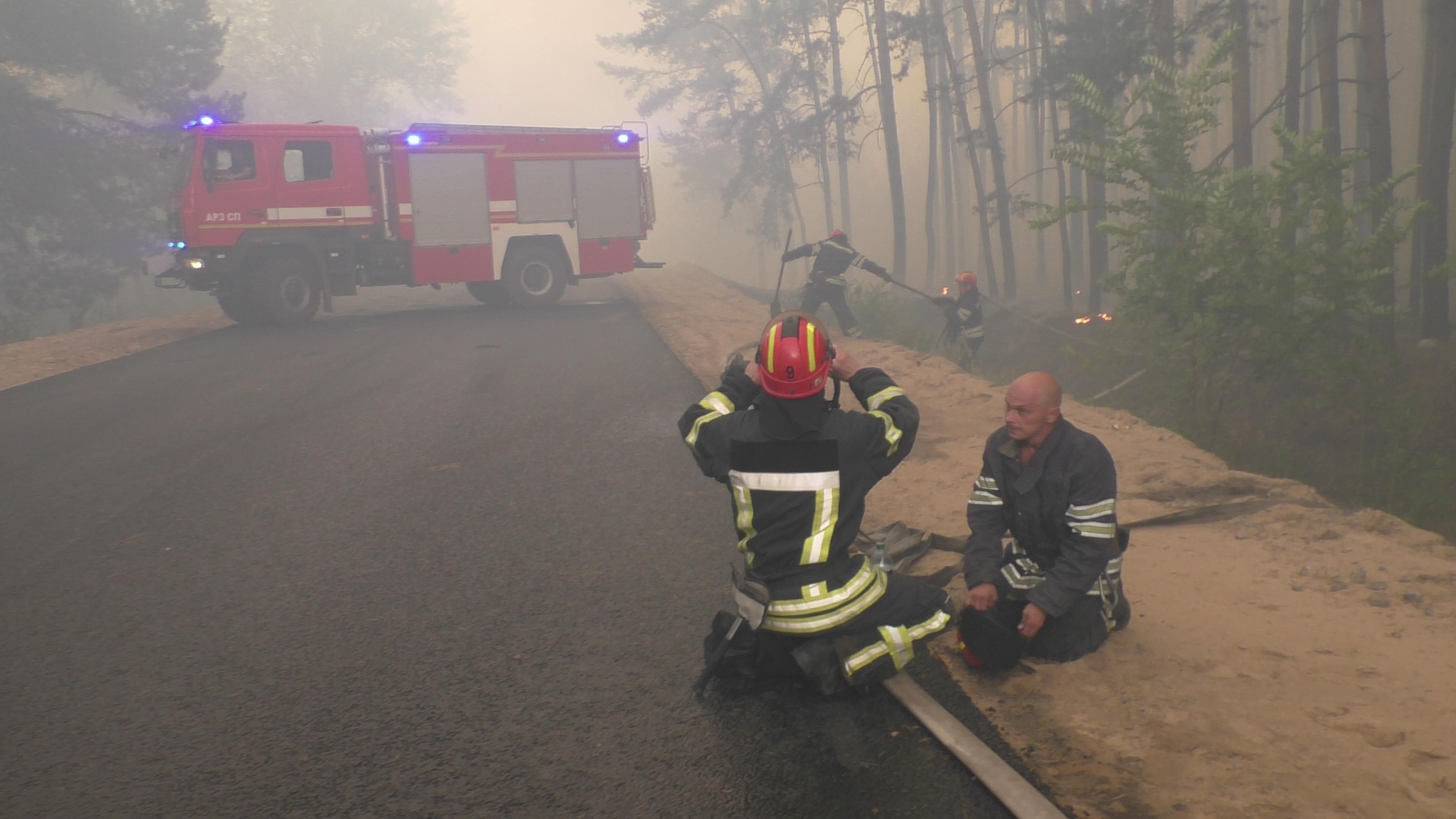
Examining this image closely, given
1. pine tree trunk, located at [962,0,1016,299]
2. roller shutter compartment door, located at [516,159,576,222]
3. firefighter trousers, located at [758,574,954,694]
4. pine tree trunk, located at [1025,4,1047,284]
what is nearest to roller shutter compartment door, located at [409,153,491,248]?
roller shutter compartment door, located at [516,159,576,222]

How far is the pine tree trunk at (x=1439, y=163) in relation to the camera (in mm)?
13734

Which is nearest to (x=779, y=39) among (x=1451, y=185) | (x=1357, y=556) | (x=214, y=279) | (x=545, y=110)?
(x=1451, y=185)

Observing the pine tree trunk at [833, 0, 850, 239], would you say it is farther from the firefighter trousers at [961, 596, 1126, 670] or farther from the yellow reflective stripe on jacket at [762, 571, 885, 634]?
the yellow reflective stripe on jacket at [762, 571, 885, 634]

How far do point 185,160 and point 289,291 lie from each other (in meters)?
2.42

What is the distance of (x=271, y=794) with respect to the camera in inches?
125

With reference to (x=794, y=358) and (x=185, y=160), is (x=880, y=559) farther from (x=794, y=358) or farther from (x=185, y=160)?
(x=185, y=160)

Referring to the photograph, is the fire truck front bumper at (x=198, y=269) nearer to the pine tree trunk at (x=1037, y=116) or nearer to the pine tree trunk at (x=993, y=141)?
the pine tree trunk at (x=993, y=141)

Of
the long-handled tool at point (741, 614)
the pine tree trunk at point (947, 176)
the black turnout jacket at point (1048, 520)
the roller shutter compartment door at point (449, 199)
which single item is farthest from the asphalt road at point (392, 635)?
the pine tree trunk at point (947, 176)

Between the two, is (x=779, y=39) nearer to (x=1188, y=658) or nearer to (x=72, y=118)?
(x=72, y=118)

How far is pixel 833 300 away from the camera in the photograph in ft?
49.4

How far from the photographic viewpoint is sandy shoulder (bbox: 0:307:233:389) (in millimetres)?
12648

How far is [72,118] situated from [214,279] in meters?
14.0

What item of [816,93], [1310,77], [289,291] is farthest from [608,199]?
[1310,77]

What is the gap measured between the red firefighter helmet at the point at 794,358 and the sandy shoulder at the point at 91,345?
11.3 m
